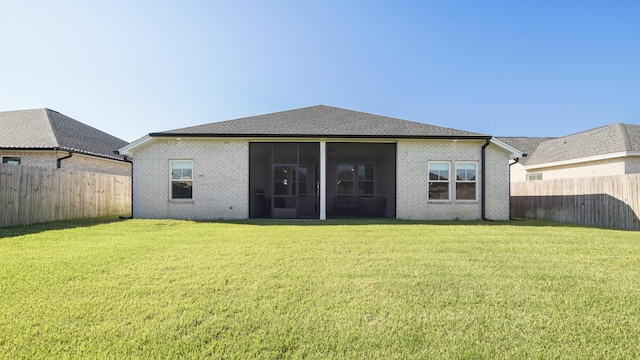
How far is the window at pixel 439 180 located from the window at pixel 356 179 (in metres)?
3.88

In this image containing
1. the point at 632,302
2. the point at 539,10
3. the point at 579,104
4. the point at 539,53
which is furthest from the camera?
the point at 579,104

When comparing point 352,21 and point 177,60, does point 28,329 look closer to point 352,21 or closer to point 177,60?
point 177,60

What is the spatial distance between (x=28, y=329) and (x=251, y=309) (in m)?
2.00

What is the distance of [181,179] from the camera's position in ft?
39.1

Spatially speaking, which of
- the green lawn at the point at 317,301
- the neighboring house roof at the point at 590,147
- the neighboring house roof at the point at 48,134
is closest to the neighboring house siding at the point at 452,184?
the green lawn at the point at 317,301

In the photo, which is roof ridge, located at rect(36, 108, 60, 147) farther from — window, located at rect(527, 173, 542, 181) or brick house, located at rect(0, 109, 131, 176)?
window, located at rect(527, 173, 542, 181)

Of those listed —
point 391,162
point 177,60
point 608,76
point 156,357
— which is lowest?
point 156,357

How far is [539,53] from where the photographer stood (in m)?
16.4

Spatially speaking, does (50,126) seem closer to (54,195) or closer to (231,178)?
(54,195)

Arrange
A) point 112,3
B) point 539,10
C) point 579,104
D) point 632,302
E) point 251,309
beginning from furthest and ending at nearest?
point 579,104, point 539,10, point 112,3, point 632,302, point 251,309

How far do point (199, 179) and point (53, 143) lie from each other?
857cm

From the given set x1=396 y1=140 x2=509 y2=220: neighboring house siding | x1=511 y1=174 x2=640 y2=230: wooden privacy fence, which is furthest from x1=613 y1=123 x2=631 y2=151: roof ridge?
x1=396 y1=140 x2=509 y2=220: neighboring house siding

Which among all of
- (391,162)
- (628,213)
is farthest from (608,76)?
(391,162)

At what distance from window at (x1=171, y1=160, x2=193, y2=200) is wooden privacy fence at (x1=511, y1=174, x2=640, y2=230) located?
14.9m
